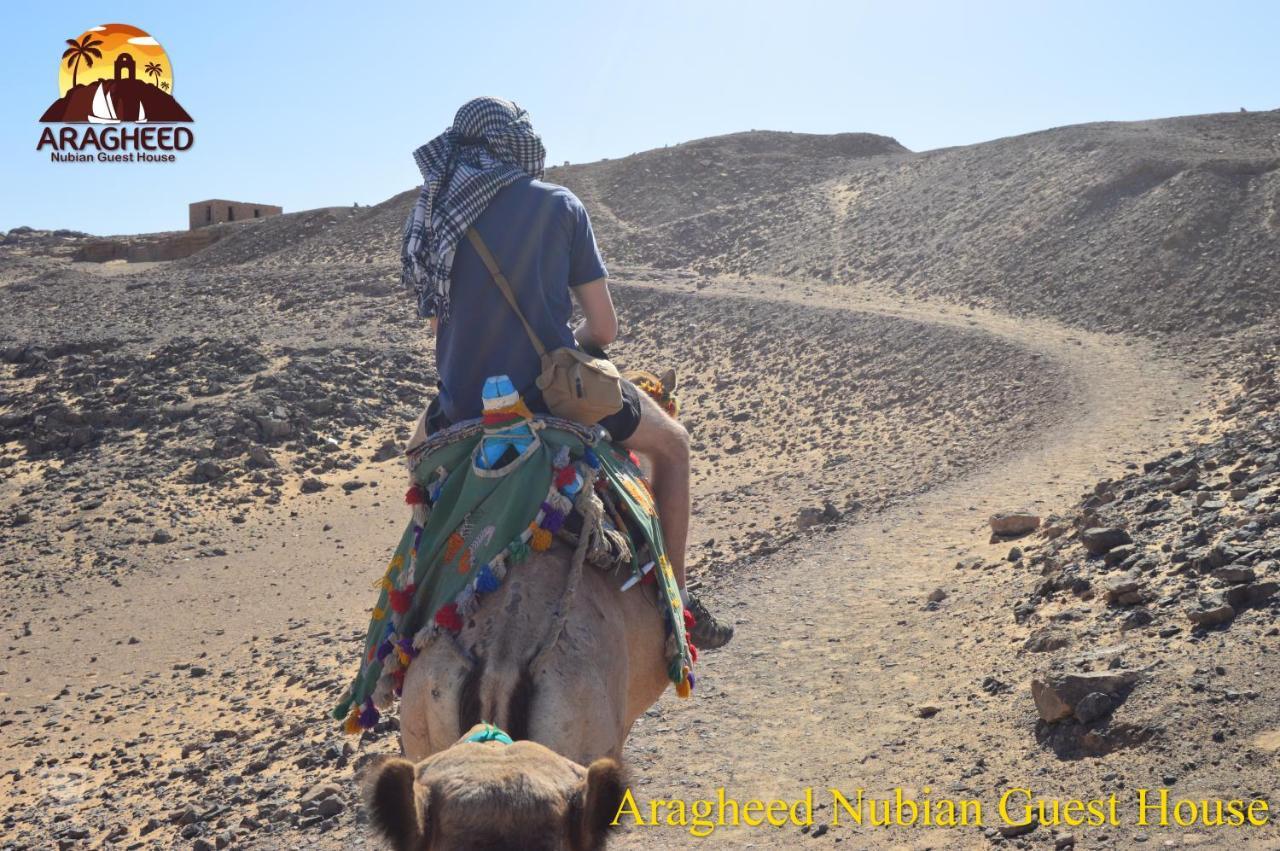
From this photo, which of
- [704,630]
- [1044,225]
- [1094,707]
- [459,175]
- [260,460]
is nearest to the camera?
[459,175]

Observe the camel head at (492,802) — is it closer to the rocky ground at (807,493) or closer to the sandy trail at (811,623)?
the rocky ground at (807,493)

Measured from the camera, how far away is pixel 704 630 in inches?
183

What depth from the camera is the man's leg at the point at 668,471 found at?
4.32 metres

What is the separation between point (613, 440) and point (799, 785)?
97.6 inches

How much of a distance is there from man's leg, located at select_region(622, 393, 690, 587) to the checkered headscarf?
2.95 feet

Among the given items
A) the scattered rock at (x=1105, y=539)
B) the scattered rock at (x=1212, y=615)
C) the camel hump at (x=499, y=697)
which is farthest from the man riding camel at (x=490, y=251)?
the scattered rock at (x=1105, y=539)

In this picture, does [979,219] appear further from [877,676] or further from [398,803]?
[398,803]

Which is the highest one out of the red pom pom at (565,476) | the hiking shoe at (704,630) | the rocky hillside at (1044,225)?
the rocky hillside at (1044,225)

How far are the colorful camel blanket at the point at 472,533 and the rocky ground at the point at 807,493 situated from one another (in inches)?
32.1

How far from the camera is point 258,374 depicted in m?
19.7

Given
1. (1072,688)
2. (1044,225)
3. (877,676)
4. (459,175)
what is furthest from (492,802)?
(1044,225)

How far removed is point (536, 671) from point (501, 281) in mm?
1452

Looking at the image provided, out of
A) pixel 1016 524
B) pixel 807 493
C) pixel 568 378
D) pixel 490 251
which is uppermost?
pixel 490 251

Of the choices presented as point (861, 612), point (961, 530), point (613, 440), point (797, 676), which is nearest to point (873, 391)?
point (961, 530)
